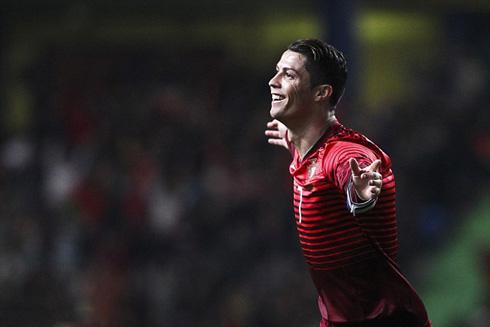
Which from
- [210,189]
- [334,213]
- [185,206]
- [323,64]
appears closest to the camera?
[334,213]

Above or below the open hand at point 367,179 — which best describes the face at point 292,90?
above

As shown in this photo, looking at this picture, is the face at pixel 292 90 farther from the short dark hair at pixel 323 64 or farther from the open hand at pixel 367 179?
the open hand at pixel 367 179

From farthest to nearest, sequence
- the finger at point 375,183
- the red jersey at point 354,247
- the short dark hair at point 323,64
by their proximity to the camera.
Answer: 1. the short dark hair at point 323,64
2. the red jersey at point 354,247
3. the finger at point 375,183

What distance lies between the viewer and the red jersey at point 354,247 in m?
3.48

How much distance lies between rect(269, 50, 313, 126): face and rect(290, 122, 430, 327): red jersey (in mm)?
181

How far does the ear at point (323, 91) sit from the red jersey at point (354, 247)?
0.52 feet

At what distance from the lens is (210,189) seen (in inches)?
358

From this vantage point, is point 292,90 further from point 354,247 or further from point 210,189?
point 210,189

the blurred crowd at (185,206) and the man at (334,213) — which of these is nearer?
the man at (334,213)

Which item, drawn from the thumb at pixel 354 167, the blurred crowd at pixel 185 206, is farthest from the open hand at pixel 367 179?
the blurred crowd at pixel 185 206

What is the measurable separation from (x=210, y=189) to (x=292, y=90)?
548cm

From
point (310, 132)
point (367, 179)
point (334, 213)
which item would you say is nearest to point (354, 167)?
point (367, 179)

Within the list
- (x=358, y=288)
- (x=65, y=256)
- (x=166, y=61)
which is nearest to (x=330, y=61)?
(x=358, y=288)

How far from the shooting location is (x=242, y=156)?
9.66 metres
